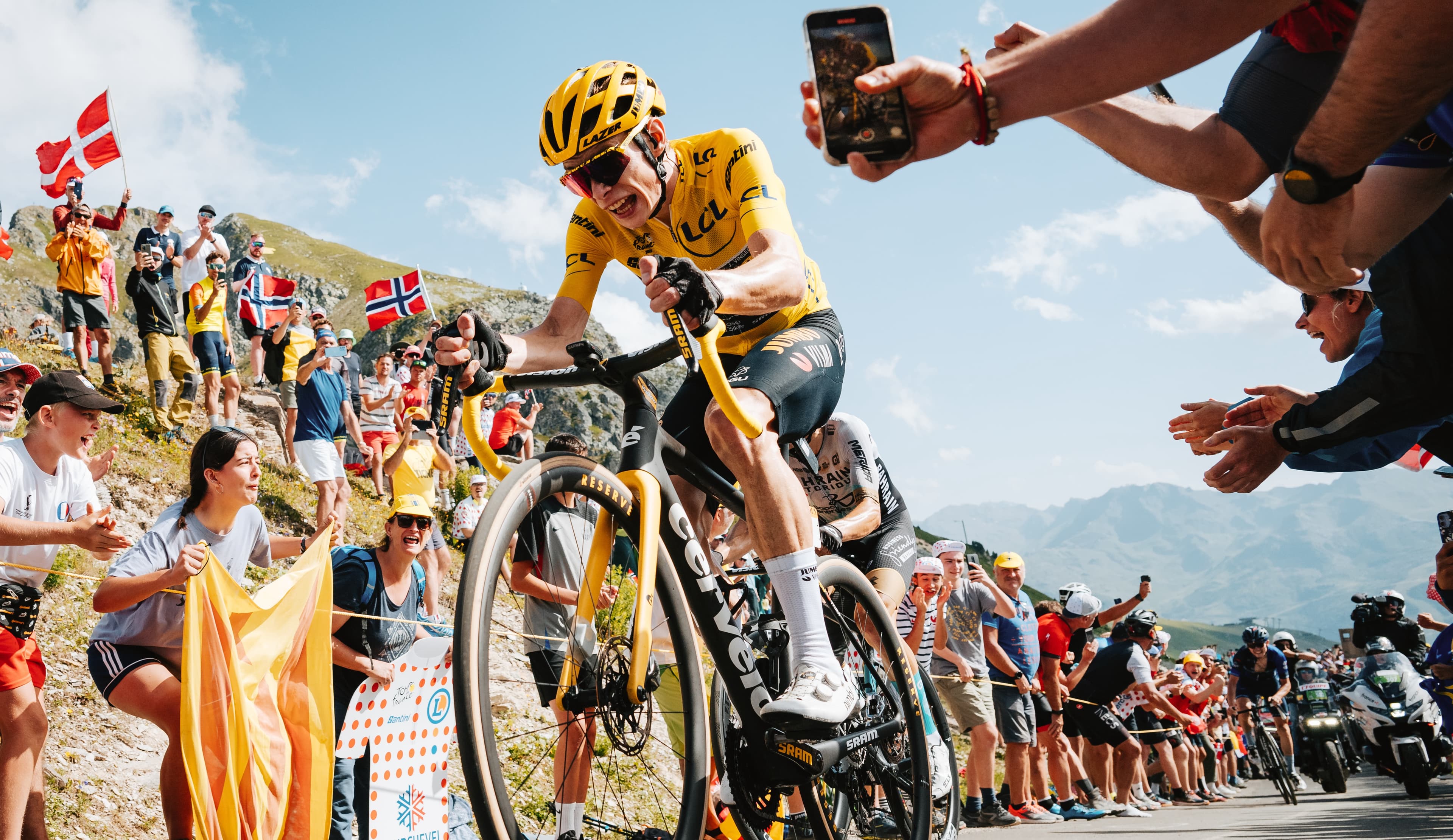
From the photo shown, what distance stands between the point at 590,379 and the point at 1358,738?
19.0 meters

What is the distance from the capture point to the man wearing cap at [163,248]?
1405 centimetres

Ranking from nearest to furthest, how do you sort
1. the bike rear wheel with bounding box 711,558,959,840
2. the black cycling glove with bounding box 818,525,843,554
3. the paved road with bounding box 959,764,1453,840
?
the bike rear wheel with bounding box 711,558,959,840, the black cycling glove with bounding box 818,525,843,554, the paved road with bounding box 959,764,1453,840

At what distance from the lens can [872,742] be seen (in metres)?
4.09

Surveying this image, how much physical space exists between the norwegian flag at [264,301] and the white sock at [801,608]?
600 inches

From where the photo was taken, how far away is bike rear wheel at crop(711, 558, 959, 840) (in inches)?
160

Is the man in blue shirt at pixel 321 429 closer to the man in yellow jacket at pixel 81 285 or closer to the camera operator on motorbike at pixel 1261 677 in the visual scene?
the man in yellow jacket at pixel 81 285

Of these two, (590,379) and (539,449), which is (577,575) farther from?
(539,449)

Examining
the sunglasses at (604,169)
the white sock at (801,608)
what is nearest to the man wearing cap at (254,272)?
the sunglasses at (604,169)

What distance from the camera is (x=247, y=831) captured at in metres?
4.30

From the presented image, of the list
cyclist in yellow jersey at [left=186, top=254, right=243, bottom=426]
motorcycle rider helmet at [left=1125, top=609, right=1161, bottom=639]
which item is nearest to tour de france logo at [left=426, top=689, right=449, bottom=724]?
cyclist in yellow jersey at [left=186, top=254, right=243, bottom=426]

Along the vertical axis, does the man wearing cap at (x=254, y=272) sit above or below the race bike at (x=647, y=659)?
above

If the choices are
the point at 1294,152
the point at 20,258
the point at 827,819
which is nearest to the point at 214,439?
the point at 827,819

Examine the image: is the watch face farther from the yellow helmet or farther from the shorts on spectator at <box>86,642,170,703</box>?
the shorts on spectator at <box>86,642,170,703</box>

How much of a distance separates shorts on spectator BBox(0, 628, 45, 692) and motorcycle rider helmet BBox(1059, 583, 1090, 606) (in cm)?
1079
